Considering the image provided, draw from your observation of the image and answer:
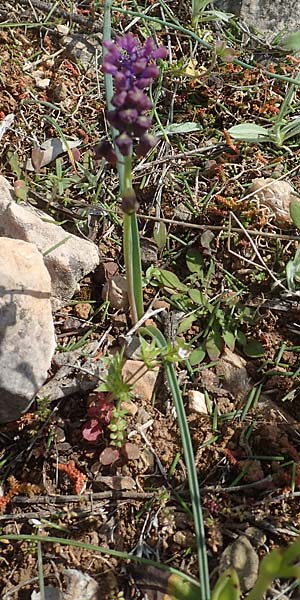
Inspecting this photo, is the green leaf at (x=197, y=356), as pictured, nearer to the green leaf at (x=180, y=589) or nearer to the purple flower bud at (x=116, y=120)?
the green leaf at (x=180, y=589)

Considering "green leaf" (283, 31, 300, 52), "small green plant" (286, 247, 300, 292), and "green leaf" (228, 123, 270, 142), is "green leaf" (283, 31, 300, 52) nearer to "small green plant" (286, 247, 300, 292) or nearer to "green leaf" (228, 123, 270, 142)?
"green leaf" (228, 123, 270, 142)

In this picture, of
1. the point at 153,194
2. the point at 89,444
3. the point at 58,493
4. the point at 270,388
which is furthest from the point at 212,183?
the point at 58,493

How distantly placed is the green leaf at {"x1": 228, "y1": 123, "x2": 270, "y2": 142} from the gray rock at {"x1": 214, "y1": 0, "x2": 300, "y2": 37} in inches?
35.6

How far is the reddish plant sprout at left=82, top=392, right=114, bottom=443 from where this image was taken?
2551 mm

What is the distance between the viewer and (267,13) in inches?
153

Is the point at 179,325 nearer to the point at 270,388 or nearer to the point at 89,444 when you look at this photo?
the point at 270,388

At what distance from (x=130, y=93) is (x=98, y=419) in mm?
1234

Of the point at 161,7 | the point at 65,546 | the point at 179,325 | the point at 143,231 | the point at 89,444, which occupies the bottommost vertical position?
the point at 65,546

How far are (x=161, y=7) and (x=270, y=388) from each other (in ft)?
7.45

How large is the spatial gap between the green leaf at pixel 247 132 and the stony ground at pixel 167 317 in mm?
97

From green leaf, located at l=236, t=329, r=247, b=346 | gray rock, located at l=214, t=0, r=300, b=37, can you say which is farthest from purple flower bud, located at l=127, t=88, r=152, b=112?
gray rock, located at l=214, t=0, r=300, b=37

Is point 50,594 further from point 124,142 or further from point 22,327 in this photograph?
point 124,142

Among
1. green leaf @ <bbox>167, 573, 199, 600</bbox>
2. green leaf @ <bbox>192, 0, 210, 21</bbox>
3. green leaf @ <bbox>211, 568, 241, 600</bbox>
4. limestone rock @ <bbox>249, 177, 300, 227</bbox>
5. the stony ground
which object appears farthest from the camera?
green leaf @ <bbox>192, 0, 210, 21</bbox>

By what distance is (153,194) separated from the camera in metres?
3.24
